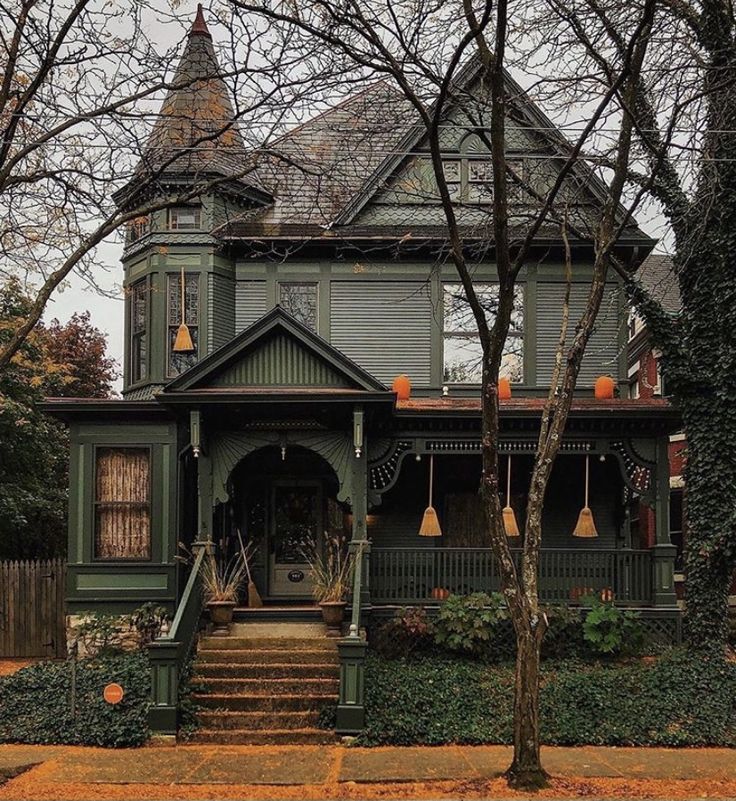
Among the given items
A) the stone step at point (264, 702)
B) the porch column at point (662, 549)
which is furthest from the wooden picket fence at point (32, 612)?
the porch column at point (662, 549)

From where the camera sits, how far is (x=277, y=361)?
14344mm

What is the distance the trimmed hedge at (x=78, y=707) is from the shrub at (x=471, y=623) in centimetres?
414

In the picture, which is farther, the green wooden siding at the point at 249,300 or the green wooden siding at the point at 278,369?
the green wooden siding at the point at 249,300

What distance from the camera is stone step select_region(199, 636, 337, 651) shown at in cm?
1288

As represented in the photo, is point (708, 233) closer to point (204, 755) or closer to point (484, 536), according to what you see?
point (484, 536)

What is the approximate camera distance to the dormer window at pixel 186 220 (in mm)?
17125

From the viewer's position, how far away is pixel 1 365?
29.8 feet

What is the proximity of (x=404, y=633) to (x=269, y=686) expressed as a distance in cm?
245

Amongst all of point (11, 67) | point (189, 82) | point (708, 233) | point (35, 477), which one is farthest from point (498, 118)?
point (35, 477)

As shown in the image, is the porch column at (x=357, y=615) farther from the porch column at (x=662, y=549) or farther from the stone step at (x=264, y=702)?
the porch column at (x=662, y=549)

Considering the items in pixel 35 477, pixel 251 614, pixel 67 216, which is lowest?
pixel 251 614

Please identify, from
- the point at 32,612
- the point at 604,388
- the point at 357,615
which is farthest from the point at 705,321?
the point at 32,612

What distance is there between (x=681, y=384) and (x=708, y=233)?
2.31 metres

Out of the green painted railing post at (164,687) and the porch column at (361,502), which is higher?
the porch column at (361,502)
